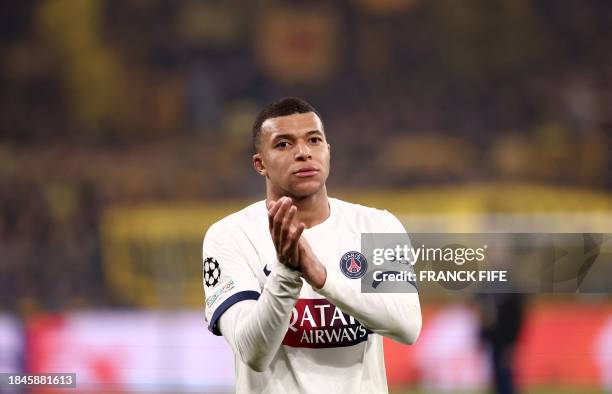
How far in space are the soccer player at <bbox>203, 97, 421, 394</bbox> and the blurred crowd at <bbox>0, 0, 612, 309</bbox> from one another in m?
12.3

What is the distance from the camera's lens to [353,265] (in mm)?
3484

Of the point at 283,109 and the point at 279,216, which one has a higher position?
the point at 283,109

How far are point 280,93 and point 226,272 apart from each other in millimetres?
18249

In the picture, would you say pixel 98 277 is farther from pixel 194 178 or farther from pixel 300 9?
pixel 300 9

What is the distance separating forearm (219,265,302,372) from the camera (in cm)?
301

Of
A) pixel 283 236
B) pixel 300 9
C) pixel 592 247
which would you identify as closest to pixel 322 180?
pixel 283 236

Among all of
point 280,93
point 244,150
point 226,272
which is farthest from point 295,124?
point 280,93

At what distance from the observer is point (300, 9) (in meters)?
23.1

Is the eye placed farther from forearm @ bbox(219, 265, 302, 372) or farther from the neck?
forearm @ bbox(219, 265, 302, 372)

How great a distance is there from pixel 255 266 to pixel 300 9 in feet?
66.1

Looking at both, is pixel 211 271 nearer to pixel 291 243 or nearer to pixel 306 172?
pixel 306 172

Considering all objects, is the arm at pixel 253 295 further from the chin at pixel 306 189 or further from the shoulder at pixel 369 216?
the shoulder at pixel 369 216

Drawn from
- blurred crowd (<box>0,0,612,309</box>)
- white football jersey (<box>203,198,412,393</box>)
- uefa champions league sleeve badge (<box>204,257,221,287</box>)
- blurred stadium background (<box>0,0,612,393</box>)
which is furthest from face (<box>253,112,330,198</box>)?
blurred crowd (<box>0,0,612,309</box>)

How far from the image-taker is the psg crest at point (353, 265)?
3.44 meters
